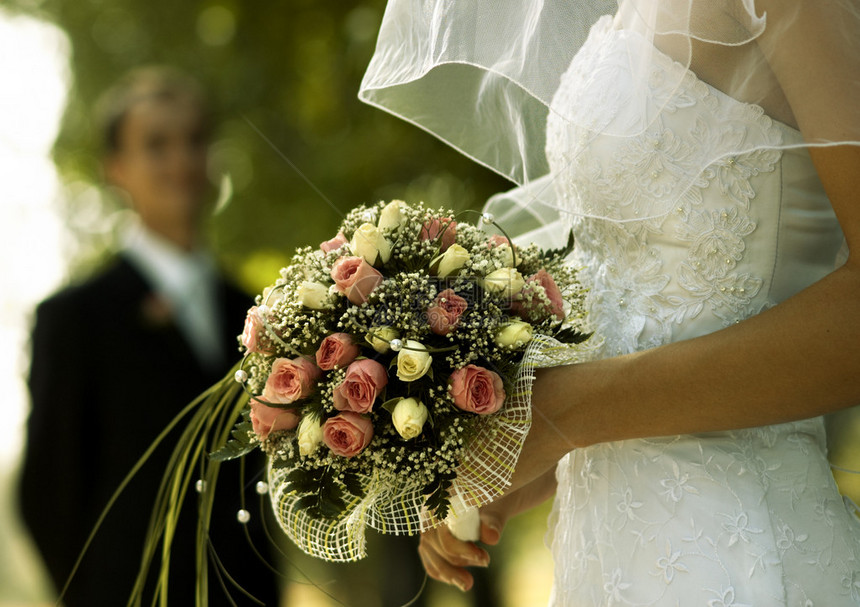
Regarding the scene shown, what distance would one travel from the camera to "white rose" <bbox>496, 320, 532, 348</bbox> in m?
1.51

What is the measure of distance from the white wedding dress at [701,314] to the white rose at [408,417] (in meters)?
0.48

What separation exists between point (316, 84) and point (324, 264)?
17.2 ft

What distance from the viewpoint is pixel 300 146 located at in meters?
6.52

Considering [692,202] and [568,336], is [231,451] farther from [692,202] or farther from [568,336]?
[692,202]

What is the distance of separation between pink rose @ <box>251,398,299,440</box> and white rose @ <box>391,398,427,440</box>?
8.9 inches

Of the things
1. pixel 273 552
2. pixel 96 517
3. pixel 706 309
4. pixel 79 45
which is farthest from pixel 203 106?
pixel 79 45

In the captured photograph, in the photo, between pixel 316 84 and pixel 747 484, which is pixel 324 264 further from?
pixel 316 84

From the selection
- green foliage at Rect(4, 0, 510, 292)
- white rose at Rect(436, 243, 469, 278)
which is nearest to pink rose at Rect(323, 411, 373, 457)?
white rose at Rect(436, 243, 469, 278)

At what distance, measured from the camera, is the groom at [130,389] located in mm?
3412

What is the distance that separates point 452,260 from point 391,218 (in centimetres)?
17

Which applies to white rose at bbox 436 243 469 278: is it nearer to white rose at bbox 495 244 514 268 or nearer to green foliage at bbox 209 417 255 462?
white rose at bbox 495 244 514 268

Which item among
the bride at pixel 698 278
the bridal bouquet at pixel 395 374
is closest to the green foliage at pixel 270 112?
the bride at pixel 698 278

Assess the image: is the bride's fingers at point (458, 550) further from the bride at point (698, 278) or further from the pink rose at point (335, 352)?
the pink rose at point (335, 352)

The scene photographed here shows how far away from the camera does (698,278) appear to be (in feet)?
5.29
